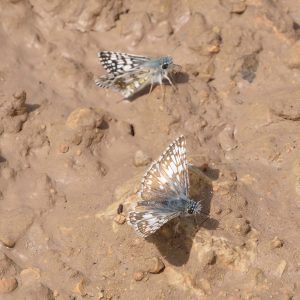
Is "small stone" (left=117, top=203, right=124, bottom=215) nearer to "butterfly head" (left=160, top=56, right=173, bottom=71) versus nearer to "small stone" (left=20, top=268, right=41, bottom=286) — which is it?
"small stone" (left=20, top=268, right=41, bottom=286)

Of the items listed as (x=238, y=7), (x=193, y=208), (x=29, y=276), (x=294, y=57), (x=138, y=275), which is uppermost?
(x=238, y=7)

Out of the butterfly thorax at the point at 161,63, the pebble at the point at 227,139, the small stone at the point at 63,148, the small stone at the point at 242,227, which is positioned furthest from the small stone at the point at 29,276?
the butterfly thorax at the point at 161,63

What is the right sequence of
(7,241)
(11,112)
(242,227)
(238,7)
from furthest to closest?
1. (238,7)
2. (11,112)
3. (7,241)
4. (242,227)

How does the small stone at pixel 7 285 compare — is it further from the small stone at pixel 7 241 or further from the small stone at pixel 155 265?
the small stone at pixel 155 265

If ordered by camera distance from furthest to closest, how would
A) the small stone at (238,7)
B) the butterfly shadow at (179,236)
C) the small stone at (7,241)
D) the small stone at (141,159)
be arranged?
the small stone at (238,7)
the small stone at (141,159)
the small stone at (7,241)
the butterfly shadow at (179,236)

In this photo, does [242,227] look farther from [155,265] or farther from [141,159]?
[141,159]

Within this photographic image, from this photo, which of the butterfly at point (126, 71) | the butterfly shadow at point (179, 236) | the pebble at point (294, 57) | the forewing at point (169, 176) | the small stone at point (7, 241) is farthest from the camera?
the butterfly at point (126, 71)

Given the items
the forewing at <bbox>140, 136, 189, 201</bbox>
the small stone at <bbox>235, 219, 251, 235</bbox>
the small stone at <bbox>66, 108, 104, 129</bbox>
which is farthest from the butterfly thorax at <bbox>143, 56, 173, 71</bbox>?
the small stone at <bbox>235, 219, 251, 235</bbox>

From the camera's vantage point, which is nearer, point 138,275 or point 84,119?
point 138,275

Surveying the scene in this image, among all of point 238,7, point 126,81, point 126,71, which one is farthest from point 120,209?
point 238,7
